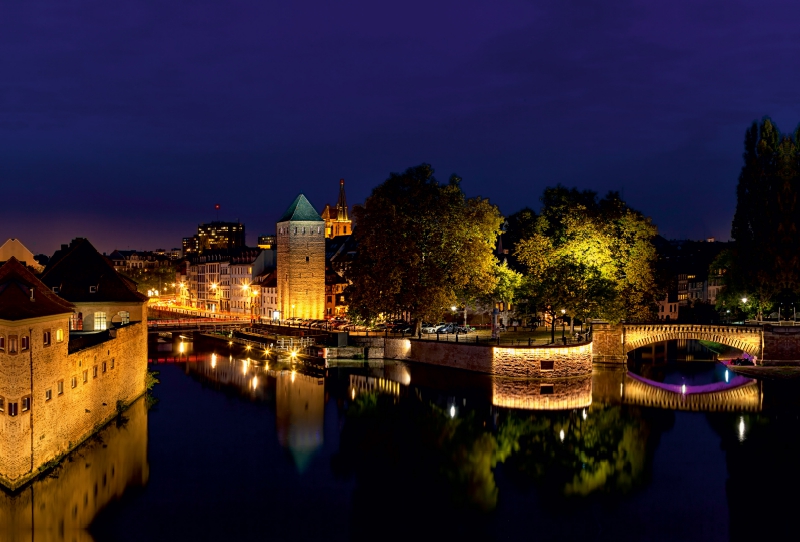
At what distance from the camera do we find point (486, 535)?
78.8 feet

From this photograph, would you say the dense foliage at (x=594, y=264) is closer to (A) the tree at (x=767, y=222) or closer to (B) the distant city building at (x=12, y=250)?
(A) the tree at (x=767, y=222)

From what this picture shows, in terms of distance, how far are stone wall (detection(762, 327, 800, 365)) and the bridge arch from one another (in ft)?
2.31

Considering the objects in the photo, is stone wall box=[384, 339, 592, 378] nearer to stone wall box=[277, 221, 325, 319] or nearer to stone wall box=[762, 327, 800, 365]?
stone wall box=[762, 327, 800, 365]

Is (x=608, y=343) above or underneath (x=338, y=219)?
underneath

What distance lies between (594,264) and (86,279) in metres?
33.8

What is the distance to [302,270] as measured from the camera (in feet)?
265

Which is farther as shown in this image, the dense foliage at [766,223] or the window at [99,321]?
the dense foliage at [766,223]

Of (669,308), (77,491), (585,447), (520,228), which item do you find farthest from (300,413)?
(669,308)

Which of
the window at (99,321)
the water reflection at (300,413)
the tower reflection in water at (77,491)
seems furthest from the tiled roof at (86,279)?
the water reflection at (300,413)

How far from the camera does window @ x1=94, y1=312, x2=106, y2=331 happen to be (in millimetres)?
39281

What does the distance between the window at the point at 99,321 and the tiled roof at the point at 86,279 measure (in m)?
0.72

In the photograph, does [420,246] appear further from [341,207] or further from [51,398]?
[341,207]

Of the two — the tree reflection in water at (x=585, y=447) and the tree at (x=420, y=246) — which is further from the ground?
the tree at (x=420, y=246)

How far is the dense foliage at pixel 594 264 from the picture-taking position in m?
53.8
